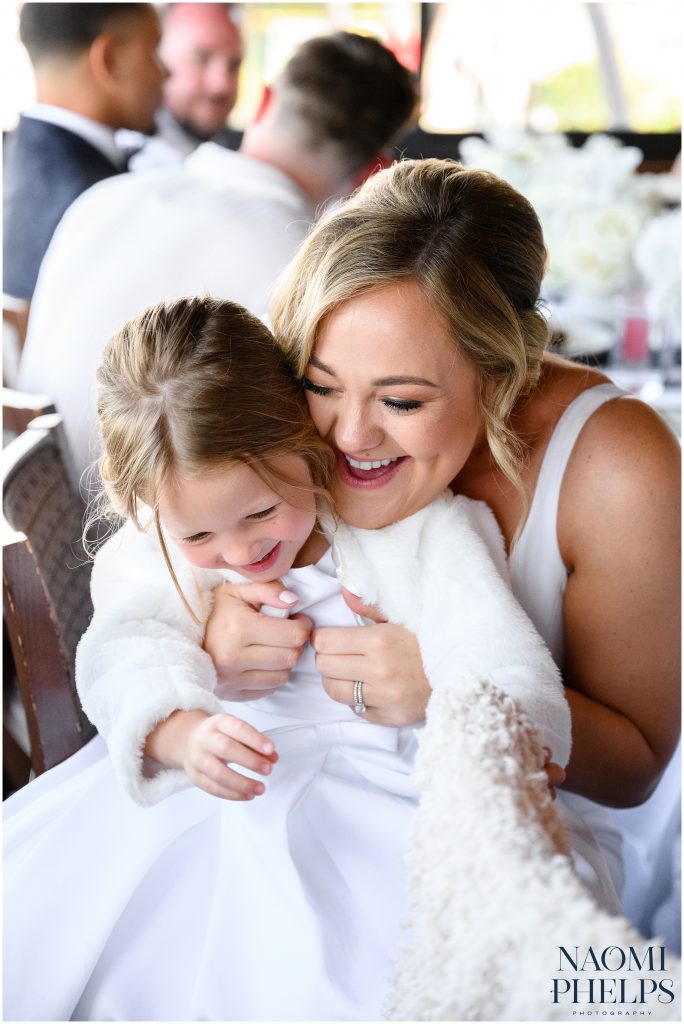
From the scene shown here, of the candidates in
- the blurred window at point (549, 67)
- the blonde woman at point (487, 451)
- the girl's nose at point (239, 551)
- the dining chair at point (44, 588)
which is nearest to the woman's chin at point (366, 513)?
the blonde woman at point (487, 451)

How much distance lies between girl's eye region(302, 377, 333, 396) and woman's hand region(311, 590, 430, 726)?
273 millimetres

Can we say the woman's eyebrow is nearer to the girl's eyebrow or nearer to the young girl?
the girl's eyebrow

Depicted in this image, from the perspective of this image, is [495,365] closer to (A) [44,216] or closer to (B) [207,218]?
(B) [207,218]

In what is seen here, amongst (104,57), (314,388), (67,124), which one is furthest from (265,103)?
(314,388)

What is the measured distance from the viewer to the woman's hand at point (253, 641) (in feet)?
3.90

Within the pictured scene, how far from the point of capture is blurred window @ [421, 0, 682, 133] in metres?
4.96

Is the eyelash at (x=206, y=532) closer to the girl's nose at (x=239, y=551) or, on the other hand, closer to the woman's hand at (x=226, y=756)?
the girl's nose at (x=239, y=551)

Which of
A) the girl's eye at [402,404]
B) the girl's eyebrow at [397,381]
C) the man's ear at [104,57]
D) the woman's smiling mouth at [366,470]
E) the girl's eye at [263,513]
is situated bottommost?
the girl's eye at [263,513]

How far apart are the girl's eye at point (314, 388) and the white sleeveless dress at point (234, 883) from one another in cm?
25

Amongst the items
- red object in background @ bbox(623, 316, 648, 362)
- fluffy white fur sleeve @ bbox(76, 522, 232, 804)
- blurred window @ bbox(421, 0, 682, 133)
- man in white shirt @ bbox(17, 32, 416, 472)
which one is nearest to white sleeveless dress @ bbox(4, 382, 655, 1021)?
fluffy white fur sleeve @ bbox(76, 522, 232, 804)

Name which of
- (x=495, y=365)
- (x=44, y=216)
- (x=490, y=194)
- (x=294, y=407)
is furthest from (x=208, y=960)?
(x=44, y=216)

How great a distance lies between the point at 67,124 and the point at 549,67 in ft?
10.8

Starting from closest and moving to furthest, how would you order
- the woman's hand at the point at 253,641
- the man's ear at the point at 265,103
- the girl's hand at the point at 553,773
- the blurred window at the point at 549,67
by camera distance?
the girl's hand at the point at 553,773
the woman's hand at the point at 253,641
the man's ear at the point at 265,103
the blurred window at the point at 549,67

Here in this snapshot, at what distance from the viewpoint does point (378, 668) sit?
1142mm
